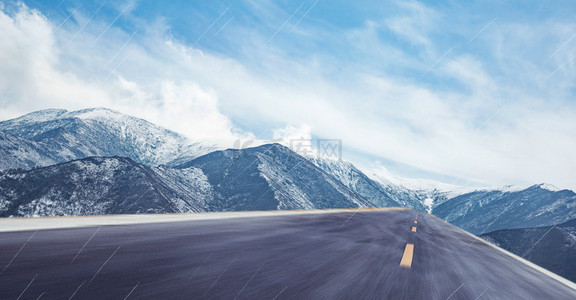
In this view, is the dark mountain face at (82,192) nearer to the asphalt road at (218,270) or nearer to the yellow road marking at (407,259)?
the asphalt road at (218,270)

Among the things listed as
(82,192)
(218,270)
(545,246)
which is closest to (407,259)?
(218,270)

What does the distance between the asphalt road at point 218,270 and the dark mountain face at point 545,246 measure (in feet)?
238

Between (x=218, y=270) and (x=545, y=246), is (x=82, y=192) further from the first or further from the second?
(x=545, y=246)

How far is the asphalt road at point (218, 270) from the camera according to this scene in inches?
101

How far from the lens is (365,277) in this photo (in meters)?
3.84

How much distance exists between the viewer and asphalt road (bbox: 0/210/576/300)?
101 inches

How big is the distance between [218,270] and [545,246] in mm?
100728

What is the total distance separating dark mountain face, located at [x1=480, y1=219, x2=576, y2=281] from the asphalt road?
7248cm

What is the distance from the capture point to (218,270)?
3.37 metres

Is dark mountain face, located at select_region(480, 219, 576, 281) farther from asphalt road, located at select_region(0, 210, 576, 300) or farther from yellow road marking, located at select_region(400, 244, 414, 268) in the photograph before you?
asphalt road, located at select_region(0, 210, 576, 300)

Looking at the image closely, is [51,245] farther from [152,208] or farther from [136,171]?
[136,171]

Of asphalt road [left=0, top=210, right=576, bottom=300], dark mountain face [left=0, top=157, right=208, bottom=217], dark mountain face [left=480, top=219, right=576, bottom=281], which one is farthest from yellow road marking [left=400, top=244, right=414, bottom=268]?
dark mountain face [left=0, top=157, right=208, bottom=217]

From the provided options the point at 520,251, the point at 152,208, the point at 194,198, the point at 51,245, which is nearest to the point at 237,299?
the point at 51,245

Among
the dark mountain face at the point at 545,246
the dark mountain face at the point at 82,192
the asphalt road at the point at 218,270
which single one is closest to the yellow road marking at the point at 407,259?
the asphalt road at the point at 218,270
